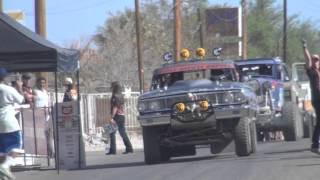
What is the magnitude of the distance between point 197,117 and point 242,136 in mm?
955

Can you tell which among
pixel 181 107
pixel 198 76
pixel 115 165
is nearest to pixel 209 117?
pixel 181 107

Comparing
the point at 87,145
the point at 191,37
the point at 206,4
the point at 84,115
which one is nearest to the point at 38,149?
the point at 87,145

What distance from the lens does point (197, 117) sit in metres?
16.4

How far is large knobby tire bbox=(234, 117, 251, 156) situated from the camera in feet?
54.4

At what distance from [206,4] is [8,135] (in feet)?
234

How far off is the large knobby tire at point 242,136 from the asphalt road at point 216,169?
20 centimetres

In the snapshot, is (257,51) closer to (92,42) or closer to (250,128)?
(92,42)

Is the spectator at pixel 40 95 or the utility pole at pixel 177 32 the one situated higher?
the utility pole at pixel 177 32

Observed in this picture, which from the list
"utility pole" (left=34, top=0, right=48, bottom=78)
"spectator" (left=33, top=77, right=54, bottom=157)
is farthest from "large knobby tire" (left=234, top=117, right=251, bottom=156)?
"utility pole" (left=34, top=0, right=48, bottom=78)

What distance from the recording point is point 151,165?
661 inches

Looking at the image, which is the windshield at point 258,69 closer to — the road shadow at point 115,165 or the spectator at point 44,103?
the spectator at point 44,103

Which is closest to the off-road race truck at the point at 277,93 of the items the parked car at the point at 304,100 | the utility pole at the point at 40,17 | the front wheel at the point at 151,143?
the parked car at the point at 304,100

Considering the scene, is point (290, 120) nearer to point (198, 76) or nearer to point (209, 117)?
point (198, 76)

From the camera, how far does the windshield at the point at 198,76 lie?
18016mm
